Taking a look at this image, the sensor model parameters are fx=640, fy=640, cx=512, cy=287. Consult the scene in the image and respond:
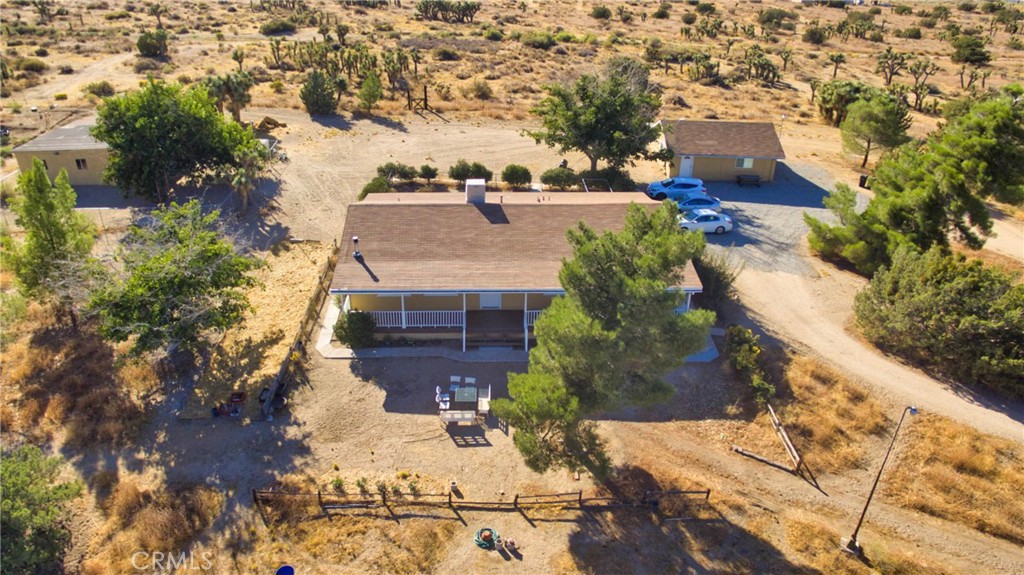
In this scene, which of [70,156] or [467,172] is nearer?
[70,156]

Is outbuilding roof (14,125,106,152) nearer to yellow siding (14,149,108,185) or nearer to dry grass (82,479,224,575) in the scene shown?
yellow siding (14,149,108,185)

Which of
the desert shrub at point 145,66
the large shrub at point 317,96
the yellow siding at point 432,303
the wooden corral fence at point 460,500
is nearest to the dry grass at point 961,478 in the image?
the wooden corral fence at point 460,500

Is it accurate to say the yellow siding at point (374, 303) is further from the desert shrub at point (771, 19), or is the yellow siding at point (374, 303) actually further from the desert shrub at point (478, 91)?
the desert shrub at point (771, 19)

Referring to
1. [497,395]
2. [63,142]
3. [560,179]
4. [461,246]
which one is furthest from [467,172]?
[63,142]

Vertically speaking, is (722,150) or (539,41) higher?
(539,41)

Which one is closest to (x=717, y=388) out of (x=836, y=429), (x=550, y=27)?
(x=836, y=429)

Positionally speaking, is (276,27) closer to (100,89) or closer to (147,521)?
(100,89)
